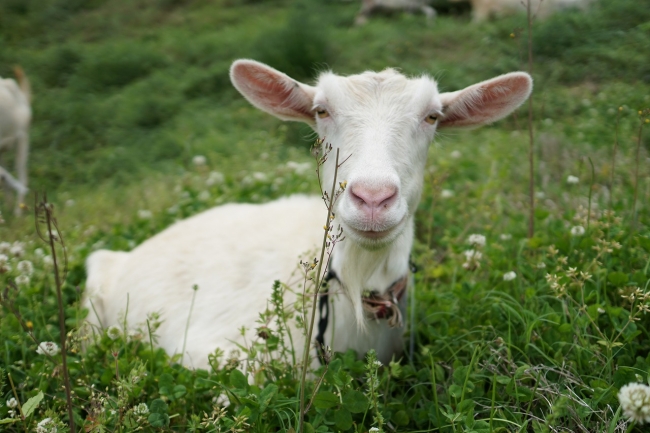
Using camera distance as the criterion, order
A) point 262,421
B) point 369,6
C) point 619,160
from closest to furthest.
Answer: point 262,421
point 619,160
point 369,6

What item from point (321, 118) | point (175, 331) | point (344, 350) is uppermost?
point (321, 118)

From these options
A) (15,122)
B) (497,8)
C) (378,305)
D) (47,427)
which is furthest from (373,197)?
(497,8)

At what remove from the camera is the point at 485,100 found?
2969mm

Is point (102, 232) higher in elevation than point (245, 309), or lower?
lower

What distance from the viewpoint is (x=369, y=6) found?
1293 centimetres

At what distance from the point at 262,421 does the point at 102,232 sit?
3.28m

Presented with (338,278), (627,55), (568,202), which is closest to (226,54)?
(627,55)

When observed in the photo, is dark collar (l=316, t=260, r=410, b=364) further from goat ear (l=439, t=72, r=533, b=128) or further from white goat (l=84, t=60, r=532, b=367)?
goat ear (l=439, t=72, r=533, b=128)

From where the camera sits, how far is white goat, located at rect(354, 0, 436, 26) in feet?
41.5

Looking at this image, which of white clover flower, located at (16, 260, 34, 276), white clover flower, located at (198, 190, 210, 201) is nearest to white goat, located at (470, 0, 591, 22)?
white clover flower, located at (198, 190, 210, 201)

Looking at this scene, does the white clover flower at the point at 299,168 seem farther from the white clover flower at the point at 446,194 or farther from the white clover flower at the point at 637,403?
the white clover flower at the point at 637,403

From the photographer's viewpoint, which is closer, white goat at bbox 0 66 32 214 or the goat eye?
the goat eye

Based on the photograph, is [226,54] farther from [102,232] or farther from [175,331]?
[175,331]

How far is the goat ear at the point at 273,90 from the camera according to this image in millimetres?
2949
